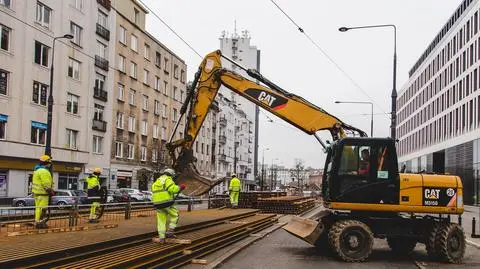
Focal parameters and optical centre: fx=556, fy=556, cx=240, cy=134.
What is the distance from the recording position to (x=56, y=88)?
41.3 m

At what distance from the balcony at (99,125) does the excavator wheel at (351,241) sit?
121 ft

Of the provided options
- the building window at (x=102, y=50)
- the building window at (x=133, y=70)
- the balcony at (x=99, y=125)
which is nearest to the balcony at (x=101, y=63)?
the building window at (x=102, y=50)

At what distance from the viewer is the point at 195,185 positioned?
14.8 metres

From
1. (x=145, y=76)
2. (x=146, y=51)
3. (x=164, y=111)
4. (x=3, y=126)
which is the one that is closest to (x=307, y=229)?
(x=3, y=126)

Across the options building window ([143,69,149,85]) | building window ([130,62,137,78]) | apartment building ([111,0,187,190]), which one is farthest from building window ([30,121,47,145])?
building window ([143,69,149,85])

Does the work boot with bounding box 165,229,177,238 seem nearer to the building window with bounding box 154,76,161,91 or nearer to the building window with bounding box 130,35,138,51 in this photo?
the building window with bounding box 130,35,138,51

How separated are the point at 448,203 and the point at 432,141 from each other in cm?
6678

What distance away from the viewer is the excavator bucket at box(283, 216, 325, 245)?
43.9 feet

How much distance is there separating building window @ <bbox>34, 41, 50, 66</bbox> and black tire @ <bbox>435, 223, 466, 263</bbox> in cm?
3256

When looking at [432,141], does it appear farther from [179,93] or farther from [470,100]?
[179,93]

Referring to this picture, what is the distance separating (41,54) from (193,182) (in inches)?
1116

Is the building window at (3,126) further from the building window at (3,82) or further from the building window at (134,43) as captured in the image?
the building window at (134,43)

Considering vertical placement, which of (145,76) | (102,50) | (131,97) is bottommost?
(131,97)

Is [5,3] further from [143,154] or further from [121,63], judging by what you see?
[143,154]
